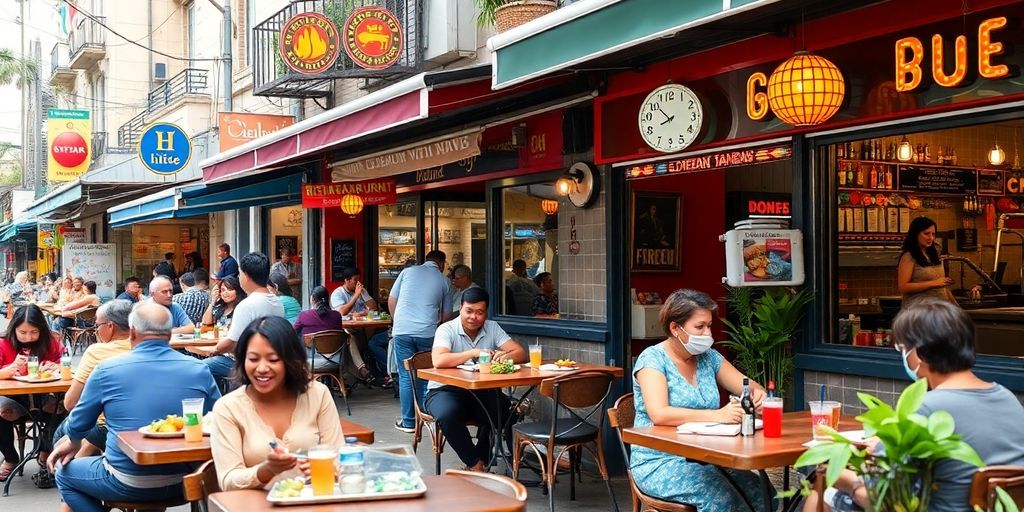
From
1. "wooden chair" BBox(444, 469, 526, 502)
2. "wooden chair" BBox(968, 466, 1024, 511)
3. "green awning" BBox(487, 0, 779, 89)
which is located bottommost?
"wooden chair" BBox(444, 469, 526, 502)

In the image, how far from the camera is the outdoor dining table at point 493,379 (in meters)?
Answer: 7.07

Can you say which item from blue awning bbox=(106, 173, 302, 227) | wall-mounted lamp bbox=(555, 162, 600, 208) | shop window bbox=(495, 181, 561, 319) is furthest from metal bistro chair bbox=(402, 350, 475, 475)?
blue awning bbox=(106, 173, 302, 227)

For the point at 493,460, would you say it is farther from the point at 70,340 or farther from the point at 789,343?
the point at 70,340

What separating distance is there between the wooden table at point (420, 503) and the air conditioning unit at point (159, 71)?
2825cm

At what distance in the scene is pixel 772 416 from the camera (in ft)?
15.5

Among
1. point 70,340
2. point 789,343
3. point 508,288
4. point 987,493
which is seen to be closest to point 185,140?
point 70,340

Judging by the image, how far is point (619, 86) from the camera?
27.1 ft

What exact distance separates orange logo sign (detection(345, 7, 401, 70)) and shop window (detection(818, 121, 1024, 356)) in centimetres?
545

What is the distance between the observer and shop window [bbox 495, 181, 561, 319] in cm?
959

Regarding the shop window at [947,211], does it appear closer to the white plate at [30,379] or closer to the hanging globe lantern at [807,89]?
the hanging globe lantern at [807,89]

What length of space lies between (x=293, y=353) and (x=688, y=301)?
2.20 m

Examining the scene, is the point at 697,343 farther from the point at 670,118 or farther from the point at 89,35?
the point at 89,35

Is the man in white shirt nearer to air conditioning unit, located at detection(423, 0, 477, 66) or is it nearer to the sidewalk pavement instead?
the sidewalk pavement

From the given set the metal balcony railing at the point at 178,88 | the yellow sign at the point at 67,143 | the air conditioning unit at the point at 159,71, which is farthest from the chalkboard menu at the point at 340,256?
the air conditioning unit at the point at 159,71
